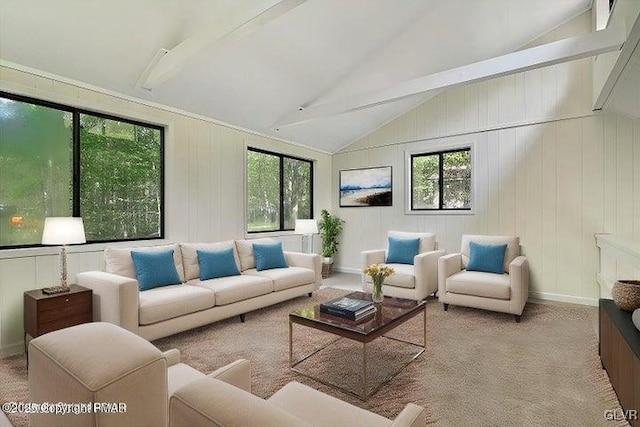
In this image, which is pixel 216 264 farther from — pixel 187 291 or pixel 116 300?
pixel 116 300

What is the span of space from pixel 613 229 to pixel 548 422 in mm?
3256

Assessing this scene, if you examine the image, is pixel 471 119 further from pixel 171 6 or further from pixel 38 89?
pixel 38 89

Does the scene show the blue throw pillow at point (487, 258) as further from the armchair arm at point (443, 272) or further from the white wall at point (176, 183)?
the white wall at point (176, 183)

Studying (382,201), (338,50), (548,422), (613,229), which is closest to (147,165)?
(338,50)

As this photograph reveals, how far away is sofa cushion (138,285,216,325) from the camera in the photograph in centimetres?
288

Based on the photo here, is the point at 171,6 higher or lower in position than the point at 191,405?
higher

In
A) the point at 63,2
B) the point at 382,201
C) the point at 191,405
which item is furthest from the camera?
the point at 382,201

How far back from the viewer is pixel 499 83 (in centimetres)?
482

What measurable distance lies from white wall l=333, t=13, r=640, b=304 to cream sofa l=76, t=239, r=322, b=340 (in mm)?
2664

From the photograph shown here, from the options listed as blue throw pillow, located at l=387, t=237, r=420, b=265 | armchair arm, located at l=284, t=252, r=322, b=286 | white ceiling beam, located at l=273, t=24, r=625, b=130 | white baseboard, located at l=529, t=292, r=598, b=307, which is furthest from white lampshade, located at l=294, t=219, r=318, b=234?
white baseboard, located at l=529, t=292, r=598, b=307

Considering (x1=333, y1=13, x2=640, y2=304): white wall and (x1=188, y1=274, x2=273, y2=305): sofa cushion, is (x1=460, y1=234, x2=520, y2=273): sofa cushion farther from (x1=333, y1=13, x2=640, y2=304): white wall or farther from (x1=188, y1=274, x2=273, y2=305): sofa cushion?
(x1=188, y1=274, x2=273, y2=305): sofa cushion

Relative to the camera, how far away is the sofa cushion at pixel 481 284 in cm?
368

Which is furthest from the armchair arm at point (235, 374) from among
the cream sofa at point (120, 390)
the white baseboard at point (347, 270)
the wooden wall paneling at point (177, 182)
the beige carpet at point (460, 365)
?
the white baseboard at point (347, 270)

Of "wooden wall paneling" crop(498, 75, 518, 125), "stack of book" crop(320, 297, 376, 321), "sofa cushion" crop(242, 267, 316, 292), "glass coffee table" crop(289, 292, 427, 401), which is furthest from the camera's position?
"wooden wall paneling" crop(498, 75, 518, 125)
